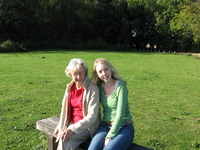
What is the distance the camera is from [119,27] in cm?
4906

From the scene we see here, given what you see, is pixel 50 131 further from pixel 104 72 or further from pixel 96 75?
pixel 104 72

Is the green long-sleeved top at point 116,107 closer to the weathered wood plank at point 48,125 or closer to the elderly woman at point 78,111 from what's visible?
the elderly woman at point 78,111

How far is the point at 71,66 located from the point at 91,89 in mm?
461

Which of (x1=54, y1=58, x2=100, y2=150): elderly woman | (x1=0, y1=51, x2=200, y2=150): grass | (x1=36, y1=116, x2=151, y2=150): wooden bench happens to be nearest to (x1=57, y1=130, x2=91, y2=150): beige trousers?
(x1=54, y1=58, x2=100, y2=150): elderly woman

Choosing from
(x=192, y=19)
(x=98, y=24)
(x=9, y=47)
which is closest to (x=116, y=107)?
(x=9, y=47)

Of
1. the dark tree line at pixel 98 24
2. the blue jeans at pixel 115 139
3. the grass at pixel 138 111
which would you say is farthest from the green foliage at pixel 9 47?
the blue jeans at pixel 115 139

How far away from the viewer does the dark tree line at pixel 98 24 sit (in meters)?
39.9

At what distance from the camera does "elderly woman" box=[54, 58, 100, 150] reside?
3.27 metres

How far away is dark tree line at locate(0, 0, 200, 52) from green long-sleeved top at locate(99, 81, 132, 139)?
35.3 metres

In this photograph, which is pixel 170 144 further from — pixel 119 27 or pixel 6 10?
pixel 119 27

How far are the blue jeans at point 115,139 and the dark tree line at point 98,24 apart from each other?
35.5 m

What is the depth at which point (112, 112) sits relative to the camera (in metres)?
3.45

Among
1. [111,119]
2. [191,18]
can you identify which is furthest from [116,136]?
[191,18]

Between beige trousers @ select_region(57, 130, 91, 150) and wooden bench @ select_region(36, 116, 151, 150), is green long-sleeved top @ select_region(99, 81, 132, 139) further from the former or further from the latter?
wooden bench @ select_region(36, 116, 151, 150)
